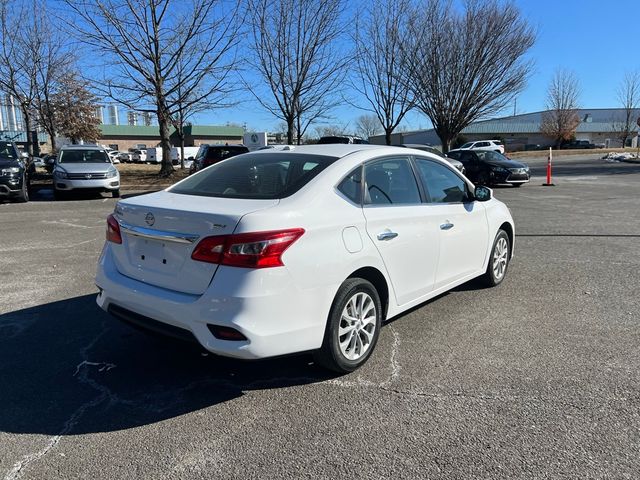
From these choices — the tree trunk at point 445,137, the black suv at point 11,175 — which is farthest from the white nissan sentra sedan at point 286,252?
the tree trunk at point 445,137

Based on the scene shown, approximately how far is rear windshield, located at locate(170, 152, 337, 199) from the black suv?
39.9ft

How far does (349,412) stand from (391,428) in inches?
11.5

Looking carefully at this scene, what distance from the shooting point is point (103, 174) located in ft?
49.6

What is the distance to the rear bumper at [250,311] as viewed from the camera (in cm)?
291

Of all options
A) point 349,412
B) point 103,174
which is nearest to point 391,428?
point 349,412

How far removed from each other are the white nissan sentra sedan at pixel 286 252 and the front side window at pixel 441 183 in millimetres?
29

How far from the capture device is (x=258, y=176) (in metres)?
3.83

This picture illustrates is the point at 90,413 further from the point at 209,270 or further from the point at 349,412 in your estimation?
the point at 349,412

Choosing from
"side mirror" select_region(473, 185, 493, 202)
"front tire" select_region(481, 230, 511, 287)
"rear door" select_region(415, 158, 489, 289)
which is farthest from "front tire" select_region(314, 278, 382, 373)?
"front tire" select_region(481, 230, 511, 287)

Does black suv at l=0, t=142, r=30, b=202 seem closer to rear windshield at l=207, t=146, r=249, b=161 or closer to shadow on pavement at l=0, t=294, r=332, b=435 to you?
rear windshield at l=207, t=146, r=249, b=161

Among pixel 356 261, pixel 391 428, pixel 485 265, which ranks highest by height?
pixel 356 261

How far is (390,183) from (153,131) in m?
99.5

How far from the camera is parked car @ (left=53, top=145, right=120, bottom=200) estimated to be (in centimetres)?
1481

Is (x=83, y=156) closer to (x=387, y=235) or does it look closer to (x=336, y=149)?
(x=336, y=149)
